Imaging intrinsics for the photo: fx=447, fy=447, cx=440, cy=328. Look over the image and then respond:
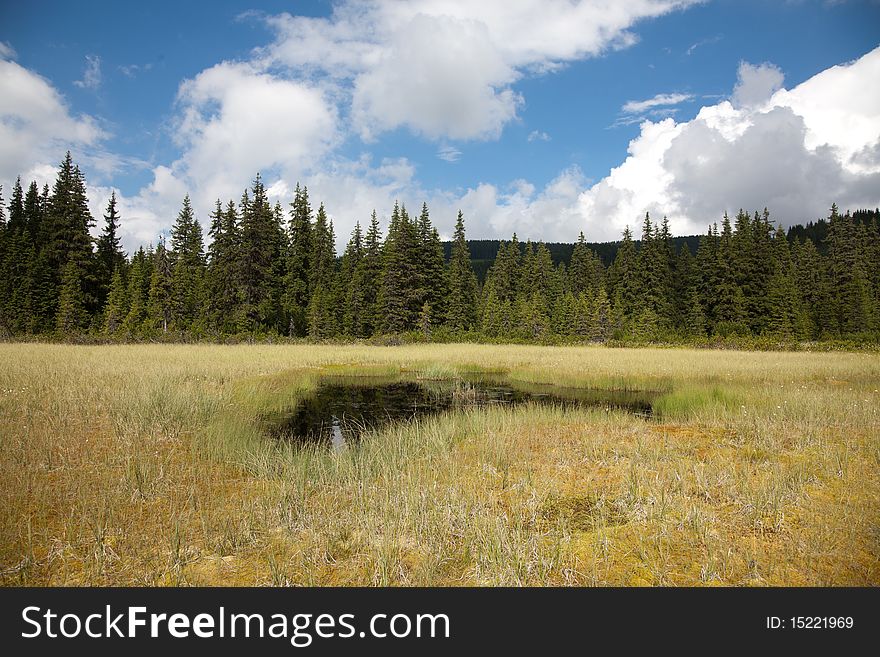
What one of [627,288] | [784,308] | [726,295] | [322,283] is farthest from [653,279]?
[322,283]

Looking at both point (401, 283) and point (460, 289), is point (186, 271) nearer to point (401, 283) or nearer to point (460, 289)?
point (401, 283)

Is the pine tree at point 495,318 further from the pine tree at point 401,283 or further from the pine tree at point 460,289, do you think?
the pine tree at point 401,283

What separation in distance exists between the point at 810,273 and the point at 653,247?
20.0 m

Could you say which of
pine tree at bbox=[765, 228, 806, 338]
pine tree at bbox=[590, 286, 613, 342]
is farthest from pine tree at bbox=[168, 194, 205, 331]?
pine tree at bbox=[765, 228, 806, 338]

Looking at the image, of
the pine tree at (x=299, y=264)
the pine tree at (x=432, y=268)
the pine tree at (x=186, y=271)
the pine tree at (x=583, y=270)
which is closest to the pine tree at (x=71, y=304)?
the pine tree at (x=186, y=271)

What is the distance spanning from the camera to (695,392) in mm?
16188

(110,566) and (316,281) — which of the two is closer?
(110,566)

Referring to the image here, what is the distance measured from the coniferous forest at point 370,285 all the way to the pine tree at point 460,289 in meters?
0.27

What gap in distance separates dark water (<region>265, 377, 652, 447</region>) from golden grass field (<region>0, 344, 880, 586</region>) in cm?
136

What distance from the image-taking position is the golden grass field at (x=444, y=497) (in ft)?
15.3

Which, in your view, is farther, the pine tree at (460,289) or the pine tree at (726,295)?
the pine tree at (460,289)
